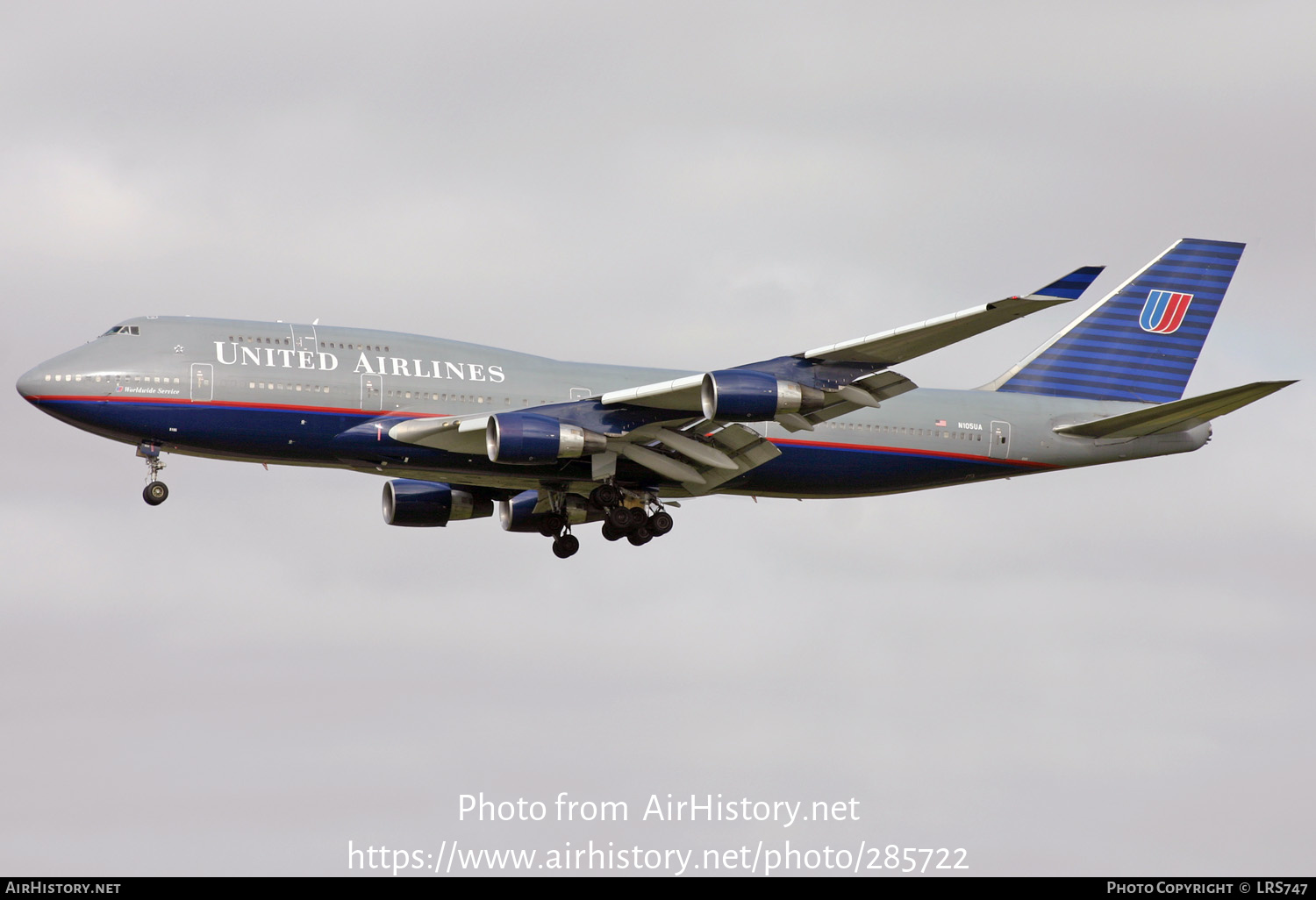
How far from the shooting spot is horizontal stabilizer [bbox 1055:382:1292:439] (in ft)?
149

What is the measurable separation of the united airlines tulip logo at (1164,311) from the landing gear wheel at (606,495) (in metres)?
18.6

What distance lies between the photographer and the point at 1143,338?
54.4m

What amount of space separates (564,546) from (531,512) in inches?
65.4

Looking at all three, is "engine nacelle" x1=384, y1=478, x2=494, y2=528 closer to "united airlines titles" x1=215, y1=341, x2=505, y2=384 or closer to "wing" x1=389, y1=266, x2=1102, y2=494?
"united airlines titles" x1=215, y1=341, x2=505, y2=384

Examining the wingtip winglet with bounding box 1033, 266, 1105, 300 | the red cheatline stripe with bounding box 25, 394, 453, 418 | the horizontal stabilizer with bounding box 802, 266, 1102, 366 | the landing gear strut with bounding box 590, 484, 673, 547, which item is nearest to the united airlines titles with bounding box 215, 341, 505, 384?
the red cheatline stripe with bounding box 25, 394, 453, 418

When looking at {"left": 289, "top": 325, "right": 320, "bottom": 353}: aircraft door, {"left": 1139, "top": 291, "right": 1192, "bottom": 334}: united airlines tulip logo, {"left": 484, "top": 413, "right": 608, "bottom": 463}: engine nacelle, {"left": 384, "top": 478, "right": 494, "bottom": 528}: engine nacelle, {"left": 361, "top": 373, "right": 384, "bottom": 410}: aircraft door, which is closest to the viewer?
{"left": 484, "top": 413, "right": 608, "bottom": 463}: engine nacelle

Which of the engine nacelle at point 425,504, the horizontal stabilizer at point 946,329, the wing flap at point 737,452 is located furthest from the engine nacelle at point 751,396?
the engine nacelle at point 425,504

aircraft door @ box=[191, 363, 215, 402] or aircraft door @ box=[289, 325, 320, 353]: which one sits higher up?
aircraft door @ box=[289, 325, 320, 353]

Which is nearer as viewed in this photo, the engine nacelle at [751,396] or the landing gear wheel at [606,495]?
the engine nacelle at [751,396]

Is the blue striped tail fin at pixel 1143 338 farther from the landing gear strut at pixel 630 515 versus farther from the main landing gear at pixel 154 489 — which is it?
the main landing gear at pixel 154 489

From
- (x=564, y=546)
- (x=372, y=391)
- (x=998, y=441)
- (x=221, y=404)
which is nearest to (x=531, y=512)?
(x=564, y=546)

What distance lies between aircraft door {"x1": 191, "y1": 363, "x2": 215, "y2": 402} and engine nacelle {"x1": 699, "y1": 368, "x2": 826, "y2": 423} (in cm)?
1261

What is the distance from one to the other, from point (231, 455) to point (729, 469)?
1328 centimetres

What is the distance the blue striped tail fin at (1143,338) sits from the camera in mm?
53500
